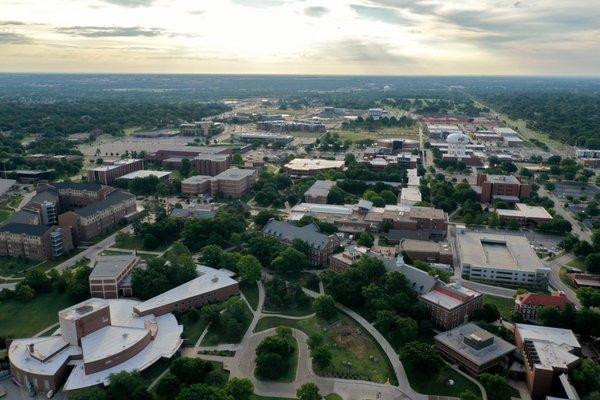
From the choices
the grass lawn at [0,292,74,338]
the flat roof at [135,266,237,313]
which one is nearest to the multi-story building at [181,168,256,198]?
the flat roof at [135,266,237,313]

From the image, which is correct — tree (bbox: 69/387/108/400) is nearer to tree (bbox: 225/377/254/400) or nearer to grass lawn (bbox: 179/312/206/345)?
tree (bbox: 225/377/254/400)

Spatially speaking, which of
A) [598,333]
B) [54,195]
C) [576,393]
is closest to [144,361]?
[576,393]

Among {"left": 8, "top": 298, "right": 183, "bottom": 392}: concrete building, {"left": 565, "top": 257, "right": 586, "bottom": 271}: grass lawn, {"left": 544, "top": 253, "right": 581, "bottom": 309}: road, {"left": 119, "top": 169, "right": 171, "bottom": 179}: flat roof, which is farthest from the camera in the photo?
{"left": 119, "top": 169, "right": 171, "bottom": 179}: flat roof

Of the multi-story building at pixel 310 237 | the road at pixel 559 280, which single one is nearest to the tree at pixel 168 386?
the multi-story building at pixel 310 237

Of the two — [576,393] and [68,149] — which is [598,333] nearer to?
[576,393]

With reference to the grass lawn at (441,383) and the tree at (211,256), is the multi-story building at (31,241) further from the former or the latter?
the grass lawn at (441,383)
